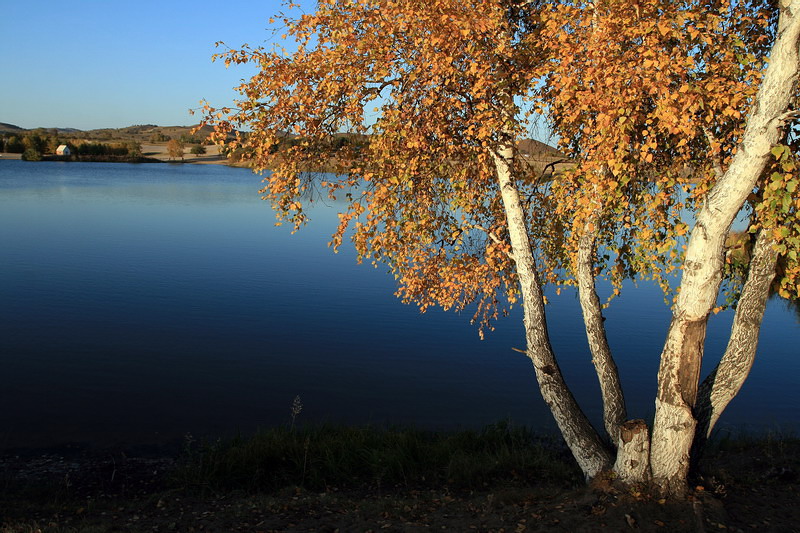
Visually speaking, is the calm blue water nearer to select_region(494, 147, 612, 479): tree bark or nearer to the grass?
the grass

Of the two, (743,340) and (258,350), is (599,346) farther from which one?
(258,350)

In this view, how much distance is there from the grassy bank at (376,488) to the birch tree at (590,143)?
0.79 meters

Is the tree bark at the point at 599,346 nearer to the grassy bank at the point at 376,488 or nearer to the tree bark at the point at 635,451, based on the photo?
the tree bark at the point at 635,451

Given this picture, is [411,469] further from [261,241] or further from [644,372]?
[261,241]

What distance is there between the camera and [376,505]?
732 centimetres

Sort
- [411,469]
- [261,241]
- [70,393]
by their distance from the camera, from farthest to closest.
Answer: [261,241], [70,393], [411,469]

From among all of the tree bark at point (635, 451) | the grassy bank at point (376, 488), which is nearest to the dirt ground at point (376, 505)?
the grassy bank at point (376, 488)

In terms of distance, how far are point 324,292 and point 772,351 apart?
13.6m

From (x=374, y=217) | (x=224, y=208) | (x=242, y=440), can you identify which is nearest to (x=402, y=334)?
(x=242, y=440)

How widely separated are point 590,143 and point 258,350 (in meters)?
10.2

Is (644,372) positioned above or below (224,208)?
below

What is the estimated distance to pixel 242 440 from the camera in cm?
986

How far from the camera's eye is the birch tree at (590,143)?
20.8ft

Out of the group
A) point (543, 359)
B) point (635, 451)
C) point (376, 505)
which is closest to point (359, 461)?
point (376, 505)
